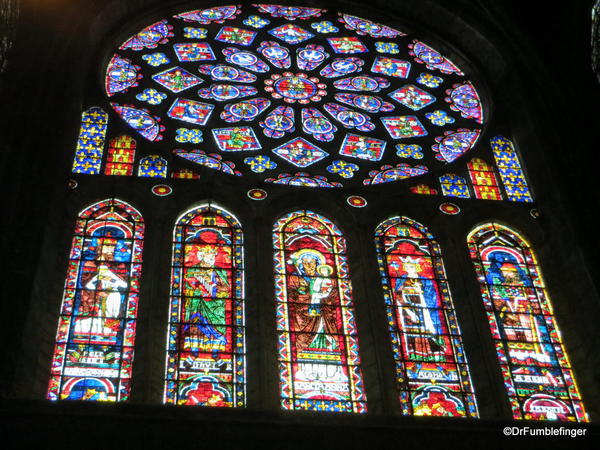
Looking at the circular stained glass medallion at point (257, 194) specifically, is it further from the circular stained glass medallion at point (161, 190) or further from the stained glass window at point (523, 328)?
the stained glass window at point (523, 328)

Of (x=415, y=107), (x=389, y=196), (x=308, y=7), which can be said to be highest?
(x=308, y=7)

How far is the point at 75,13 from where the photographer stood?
43.2 ft

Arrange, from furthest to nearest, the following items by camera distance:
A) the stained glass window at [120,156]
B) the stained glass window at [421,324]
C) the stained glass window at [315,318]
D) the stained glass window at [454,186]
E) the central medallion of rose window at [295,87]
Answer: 1. the central medallion of rose window at [295,87]
2. the stained glass window at [454,186]
3. the stained glass window at [120,156]
4. the stained glass window at [421,324]
5. the stained glass window at [315,318]

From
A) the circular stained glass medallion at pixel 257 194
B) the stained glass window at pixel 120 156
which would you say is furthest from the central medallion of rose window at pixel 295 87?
the stained glass window at pixel 120 156

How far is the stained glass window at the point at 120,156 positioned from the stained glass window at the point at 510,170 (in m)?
5.04

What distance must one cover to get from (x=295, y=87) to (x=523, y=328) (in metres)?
5.24

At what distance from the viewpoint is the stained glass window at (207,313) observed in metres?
10.2

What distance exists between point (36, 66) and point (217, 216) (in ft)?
9.53

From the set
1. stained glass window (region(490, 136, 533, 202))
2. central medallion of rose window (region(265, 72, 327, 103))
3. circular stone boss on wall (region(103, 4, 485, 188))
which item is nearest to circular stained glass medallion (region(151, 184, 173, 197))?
circular stone boss on wall (region(103, 4, 485, 188))

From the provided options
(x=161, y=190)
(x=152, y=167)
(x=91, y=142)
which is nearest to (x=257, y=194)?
(x=161, y=190)

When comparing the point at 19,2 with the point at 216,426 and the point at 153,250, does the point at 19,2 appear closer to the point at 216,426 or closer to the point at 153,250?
the point at 153,250

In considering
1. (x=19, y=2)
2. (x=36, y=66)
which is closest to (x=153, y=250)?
(x=36, y=66)

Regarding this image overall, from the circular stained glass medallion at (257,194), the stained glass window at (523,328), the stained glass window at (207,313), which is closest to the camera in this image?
the stained glass window at (207,313)

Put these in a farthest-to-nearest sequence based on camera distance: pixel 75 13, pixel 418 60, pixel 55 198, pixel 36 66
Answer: pixel 418 60, pixel 75 13, pixel 36 66, pixel 55 198
